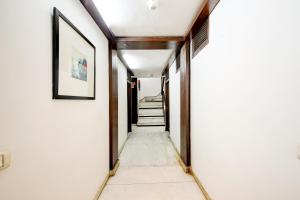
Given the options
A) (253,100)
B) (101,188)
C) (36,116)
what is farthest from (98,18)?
(101,188)

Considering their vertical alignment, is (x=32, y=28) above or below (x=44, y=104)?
above

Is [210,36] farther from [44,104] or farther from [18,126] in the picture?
[18,126]

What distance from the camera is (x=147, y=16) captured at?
2.09 metres

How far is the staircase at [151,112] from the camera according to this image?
297 inches

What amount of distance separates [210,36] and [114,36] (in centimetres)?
154

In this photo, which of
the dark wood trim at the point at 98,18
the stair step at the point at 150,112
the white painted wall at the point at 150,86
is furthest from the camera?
the white painted wall at the point at 150,86

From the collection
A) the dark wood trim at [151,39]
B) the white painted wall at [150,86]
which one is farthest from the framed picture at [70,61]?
the white painted wall at [150,86]

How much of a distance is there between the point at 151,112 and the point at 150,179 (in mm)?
6009

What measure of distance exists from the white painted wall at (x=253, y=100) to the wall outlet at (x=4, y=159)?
1.40 meters

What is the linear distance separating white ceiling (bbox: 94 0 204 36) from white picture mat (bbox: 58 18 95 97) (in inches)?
23.2

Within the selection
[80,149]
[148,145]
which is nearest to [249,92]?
[80,149]

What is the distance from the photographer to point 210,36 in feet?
6.11

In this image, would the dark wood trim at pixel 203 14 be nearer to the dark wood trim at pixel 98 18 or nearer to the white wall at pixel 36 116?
the dark wood trim at pixel 98 18

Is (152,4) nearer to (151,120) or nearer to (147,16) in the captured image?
(147,16)
